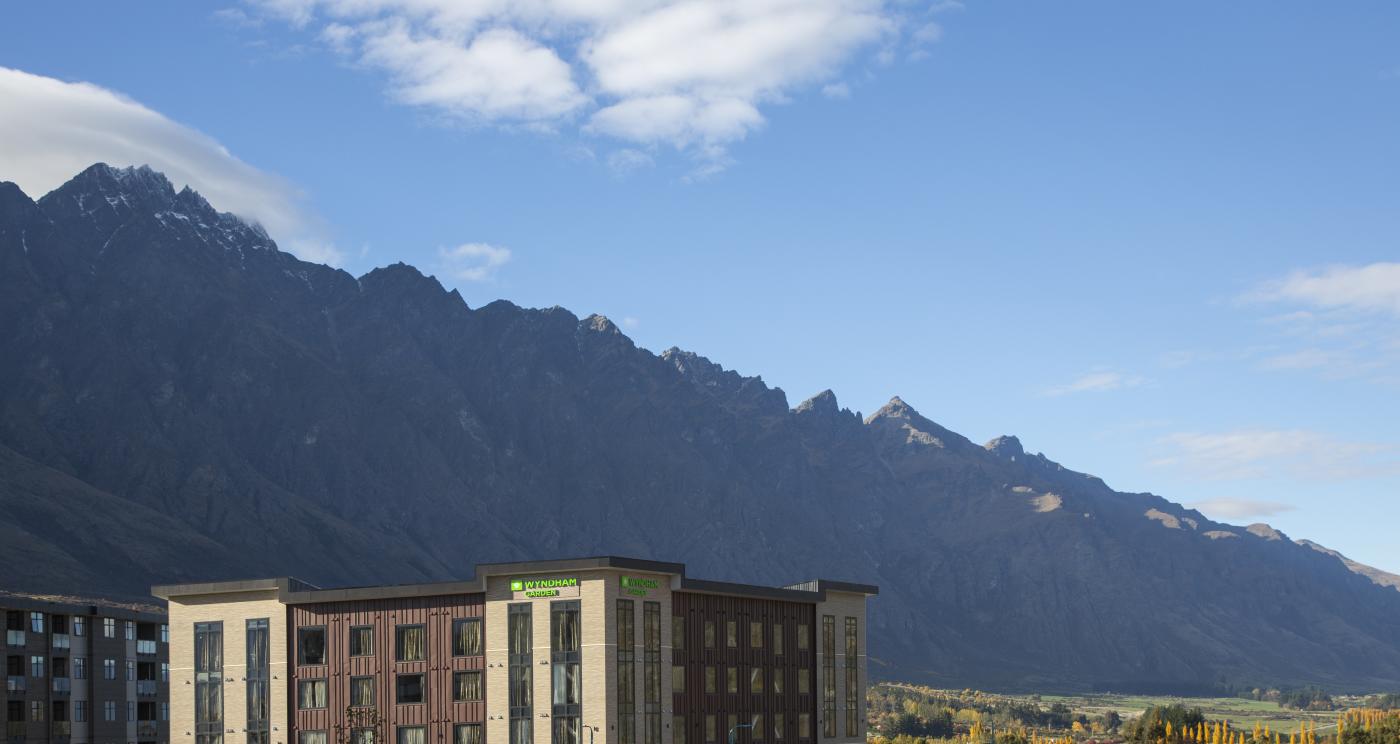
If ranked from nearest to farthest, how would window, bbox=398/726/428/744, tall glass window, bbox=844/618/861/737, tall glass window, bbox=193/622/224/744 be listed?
1. window, bbox=398/726/428/744
2. tall glass window, bbox=193/622/224/744
3. tall glass window, bbox=844/618/861/737

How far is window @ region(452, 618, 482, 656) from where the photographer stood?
112000mm

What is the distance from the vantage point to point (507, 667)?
111 meters

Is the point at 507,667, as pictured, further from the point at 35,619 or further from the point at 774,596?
the point at 35,619

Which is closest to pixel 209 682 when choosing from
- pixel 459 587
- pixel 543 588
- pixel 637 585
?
pixel 459 587

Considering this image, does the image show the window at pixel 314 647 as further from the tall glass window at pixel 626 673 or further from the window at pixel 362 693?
the tall glass window at pixel 626 673

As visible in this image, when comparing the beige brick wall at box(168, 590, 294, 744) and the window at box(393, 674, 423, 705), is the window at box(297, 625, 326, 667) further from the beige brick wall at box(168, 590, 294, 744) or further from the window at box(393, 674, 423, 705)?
the window at box(393, 674, 423, 705)

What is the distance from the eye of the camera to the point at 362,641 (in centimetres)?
11450

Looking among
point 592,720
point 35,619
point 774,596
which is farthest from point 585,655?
point 35,619

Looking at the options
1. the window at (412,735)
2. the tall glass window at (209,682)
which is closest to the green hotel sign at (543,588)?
the window at (412,735)

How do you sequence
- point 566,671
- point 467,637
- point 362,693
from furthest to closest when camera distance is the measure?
point 362,693 → point 467,637 → point 566,671

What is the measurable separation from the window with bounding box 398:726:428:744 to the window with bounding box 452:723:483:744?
2.22 metres

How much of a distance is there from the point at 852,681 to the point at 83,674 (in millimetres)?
81673

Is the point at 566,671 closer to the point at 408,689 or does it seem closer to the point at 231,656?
the point at 408,689

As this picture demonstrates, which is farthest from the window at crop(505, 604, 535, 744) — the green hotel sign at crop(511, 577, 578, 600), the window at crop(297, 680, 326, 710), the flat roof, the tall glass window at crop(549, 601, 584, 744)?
the window at crop(297, 680, 326, 710)
